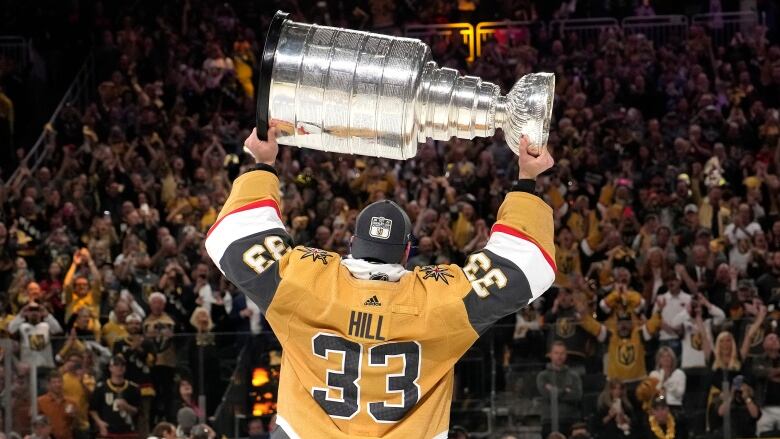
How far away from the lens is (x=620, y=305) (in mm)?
12375

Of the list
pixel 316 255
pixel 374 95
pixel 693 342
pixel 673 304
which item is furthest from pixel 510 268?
pixel 673 304

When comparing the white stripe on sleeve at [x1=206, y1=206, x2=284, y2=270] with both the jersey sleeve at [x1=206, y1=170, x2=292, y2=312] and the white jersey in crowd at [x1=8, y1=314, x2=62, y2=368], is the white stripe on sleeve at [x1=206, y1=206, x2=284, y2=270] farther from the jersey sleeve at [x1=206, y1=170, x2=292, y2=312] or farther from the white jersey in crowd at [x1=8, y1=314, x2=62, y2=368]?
the white jersey in crowd at [x1=8, y1=314, x2=62, y2=368]

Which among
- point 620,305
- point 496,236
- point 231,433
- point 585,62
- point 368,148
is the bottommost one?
point 231,433

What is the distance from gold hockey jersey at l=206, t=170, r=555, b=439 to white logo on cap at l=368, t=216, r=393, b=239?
0.13 m

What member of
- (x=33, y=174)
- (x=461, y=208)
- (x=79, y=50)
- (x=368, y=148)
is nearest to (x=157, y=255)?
(x=461, y=208)

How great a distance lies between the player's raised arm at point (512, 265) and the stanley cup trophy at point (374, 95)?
267 mm

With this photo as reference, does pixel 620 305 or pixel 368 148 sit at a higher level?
pixel 368 148

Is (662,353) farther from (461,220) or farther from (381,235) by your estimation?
(381,235)

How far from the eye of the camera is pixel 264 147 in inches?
175

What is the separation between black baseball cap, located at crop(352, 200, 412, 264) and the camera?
4.21 meters

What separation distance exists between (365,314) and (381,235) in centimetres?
26

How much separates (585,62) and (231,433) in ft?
33.3

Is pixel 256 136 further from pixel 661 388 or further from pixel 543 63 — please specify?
pixel 543 63

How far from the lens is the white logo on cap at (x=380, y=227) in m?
4.21
